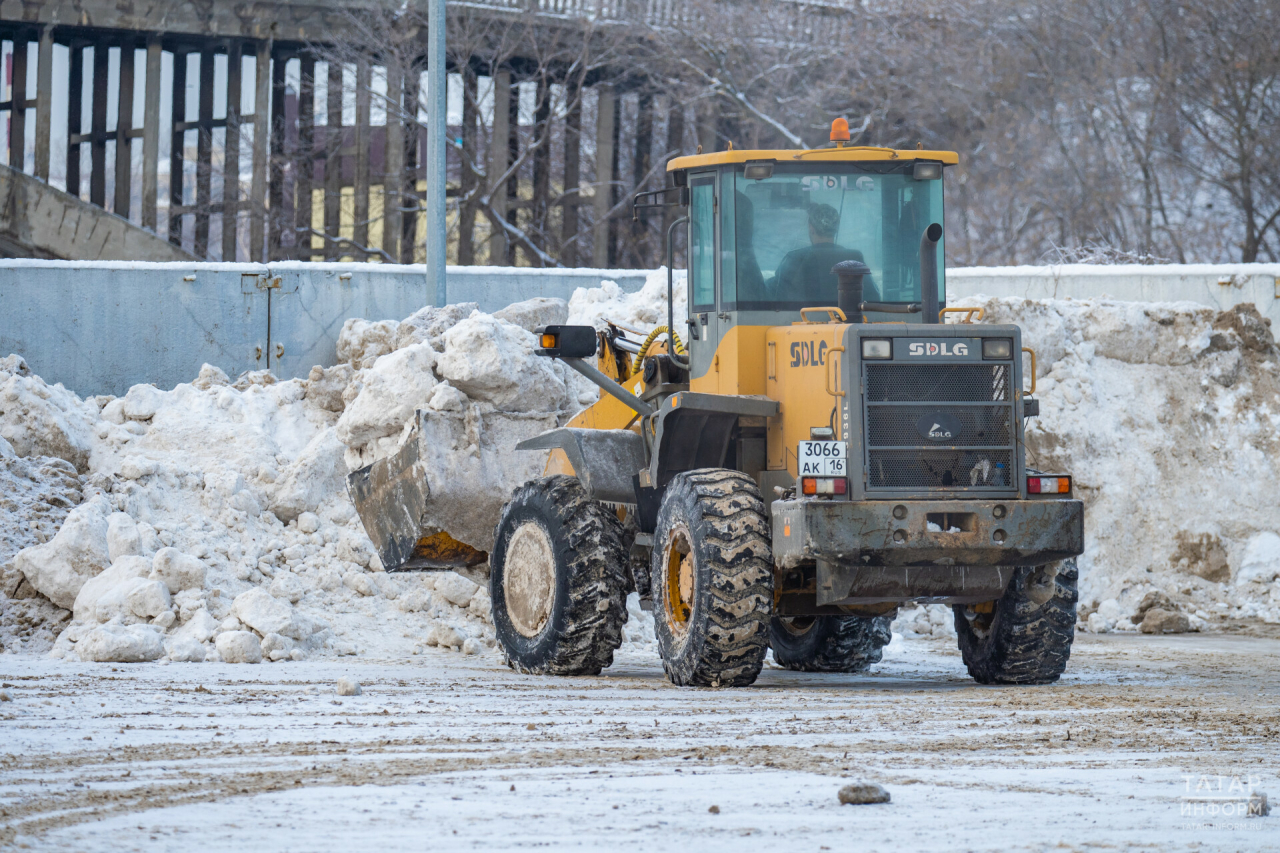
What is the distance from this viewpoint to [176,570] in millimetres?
11570

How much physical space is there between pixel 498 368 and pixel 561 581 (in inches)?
118

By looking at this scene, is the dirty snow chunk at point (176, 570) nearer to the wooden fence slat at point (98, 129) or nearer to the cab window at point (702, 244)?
the cab window at point (702, 244)

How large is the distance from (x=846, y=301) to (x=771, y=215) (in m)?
0.70

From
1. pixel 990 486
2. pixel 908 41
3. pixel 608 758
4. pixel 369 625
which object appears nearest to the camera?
pixel 608 758

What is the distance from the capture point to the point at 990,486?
916 centimetres

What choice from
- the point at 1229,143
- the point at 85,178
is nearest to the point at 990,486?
the point at 1229,143

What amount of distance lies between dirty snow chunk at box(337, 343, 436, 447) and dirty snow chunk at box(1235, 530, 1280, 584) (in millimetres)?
7833

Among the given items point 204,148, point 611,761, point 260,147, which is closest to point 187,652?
point 611,761

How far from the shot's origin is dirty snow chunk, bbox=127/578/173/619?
37.2ft

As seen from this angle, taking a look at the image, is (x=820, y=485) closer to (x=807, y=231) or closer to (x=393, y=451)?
(x=807, y=231)

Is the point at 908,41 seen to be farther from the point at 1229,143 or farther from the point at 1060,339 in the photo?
the point at 1060,339

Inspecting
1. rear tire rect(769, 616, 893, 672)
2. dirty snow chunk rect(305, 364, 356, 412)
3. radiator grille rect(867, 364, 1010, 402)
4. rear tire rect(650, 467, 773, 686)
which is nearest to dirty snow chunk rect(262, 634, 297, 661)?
rear tire rect(650, 467, 773, 686)

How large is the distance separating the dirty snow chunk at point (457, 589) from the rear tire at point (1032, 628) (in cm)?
410

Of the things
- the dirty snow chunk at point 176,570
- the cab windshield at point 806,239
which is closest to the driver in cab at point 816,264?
the cab windshield at point 806,239
